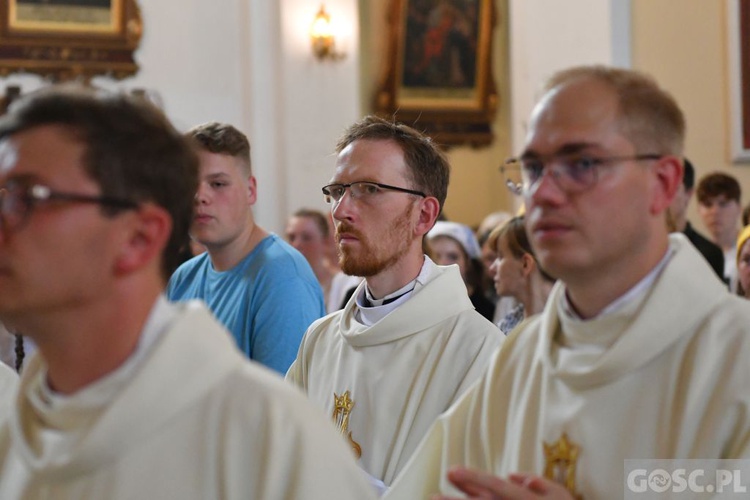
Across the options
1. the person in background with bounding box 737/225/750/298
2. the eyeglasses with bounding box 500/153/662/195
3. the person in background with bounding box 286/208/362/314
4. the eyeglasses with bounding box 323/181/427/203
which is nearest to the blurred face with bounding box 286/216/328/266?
the person in background with bounding box 286/208/362/314

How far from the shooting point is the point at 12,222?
2039 millimetres

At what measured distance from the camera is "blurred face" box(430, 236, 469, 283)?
7312 millimetres

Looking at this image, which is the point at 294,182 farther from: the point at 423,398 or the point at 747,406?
the point at 747,406

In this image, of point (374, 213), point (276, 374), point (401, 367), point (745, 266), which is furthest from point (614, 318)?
point (745, 266)

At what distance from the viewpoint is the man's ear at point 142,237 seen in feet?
6.84

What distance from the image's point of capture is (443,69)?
13.4 meters

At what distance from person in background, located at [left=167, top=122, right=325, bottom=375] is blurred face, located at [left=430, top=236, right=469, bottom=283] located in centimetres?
275

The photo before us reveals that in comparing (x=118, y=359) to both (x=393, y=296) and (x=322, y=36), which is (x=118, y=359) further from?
(x=322, y=36)

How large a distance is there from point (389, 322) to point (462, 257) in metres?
3.73

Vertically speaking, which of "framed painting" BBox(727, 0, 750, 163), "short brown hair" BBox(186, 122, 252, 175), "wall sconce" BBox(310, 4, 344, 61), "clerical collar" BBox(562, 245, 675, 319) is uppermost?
"wall sconce" BBox(310, 4, 344, 61)

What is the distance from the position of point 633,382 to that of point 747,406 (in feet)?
0.79

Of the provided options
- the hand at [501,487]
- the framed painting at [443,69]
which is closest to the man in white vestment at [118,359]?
the hand at [501,487]

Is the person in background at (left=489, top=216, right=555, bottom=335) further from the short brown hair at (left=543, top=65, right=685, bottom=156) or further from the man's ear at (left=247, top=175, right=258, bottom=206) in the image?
the short brown hair at (left=543, top=65, right=685, bottom=156)

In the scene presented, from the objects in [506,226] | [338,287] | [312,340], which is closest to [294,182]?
[338,287]
